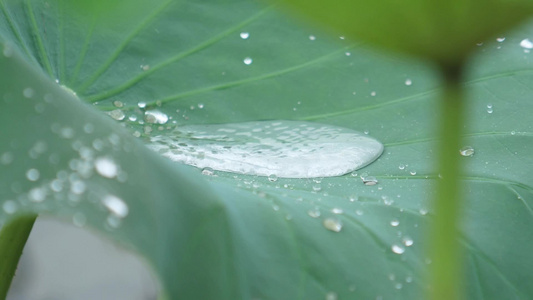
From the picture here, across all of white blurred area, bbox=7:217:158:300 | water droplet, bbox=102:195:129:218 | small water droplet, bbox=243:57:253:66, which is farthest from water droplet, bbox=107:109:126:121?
white blurred area, bbox=7:217:158:300

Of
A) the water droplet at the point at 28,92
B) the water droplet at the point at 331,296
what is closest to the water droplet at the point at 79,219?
the water droplet at the point at 28,92

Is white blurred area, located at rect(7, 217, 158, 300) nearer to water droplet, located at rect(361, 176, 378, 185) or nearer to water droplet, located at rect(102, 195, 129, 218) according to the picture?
water droplet, located at rect(361, 176, 378, 185)

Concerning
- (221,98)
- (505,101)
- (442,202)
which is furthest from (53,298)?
(442,202)

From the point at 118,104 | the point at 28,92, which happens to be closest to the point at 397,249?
the point at 28,92

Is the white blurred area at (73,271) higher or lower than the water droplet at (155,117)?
higher

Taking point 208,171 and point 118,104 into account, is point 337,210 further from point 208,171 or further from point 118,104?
point 118,104

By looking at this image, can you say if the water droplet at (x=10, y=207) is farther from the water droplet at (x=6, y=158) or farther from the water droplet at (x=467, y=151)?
the water droplet at (x=467, y=151)

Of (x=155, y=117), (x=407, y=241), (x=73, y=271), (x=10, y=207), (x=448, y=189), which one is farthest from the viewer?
(x=73, y=271)

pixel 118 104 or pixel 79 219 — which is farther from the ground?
pixel 118 104

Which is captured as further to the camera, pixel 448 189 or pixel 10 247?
pixel 10 247
